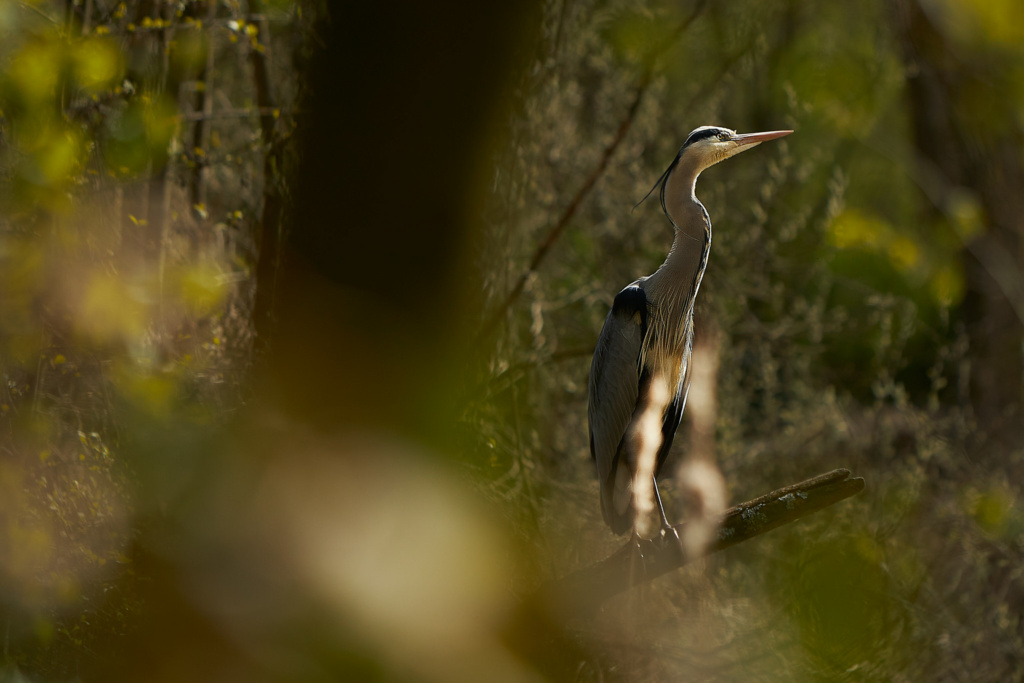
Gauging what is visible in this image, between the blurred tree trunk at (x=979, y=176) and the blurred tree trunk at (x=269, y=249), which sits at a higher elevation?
the blurred tree trunk at (x=979, y=176)

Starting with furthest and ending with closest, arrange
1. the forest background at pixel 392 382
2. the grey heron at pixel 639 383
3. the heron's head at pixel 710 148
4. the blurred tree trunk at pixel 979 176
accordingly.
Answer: the blurred tree trunk at pixel 979 176, the grey heron at pixel 639 383, the heron's head at pixel 710 148, the forest background at pixel 392 382

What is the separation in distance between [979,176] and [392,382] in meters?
4.33

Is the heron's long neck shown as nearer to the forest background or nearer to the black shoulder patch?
the black shoulder patch

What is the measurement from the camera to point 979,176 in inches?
170

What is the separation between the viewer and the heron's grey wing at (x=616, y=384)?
1895 millimetres

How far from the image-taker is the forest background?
111 centimetres

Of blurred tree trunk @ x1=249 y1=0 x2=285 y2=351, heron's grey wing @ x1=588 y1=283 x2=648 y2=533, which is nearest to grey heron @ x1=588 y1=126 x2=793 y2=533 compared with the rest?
heron's grey wing @ x1=588 y1=283 x2=648 y2=533

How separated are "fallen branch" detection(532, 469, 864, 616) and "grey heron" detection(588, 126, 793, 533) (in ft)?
0.56

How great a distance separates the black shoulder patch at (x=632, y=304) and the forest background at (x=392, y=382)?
308mm

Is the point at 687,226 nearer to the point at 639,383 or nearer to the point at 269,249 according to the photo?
the point at 639,383

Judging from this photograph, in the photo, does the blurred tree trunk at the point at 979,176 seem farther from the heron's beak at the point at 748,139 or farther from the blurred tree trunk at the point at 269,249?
the blurred tree trunk at the point at 269,249

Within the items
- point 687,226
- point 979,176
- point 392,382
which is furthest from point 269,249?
point 979,176

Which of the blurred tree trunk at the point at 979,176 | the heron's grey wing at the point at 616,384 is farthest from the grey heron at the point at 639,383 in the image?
the blurred tree trunk at the point at 979,176

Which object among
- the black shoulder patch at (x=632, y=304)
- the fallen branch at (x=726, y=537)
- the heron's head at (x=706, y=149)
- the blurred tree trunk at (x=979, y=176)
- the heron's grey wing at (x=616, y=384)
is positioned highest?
the blurred tree trunk at (x=979, y=176)
